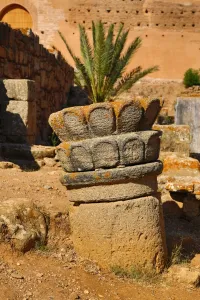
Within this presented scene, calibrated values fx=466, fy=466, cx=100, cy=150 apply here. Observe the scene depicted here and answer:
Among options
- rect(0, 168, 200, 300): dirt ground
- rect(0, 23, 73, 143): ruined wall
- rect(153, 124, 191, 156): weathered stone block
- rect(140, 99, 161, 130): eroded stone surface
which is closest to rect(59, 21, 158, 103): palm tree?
rect(0, 23, 73, 143): ruined wall

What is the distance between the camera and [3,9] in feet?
78.7

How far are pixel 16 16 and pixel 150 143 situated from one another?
2270 centimetres

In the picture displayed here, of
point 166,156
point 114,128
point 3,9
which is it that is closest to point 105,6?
point 3,9

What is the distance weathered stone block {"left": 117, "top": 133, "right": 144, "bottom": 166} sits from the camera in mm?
3223

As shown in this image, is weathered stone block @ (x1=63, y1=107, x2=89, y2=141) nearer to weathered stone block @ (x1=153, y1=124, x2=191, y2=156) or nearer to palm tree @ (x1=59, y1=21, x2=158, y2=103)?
weathered stone block @ (x1=153, y1=124, x2=191, y2=156)

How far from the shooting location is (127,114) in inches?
128

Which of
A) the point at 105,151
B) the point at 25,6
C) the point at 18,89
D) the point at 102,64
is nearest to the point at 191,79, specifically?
the point at 25,6

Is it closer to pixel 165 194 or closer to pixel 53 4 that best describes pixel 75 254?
pixel 165 194

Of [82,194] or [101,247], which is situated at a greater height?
[82,194]

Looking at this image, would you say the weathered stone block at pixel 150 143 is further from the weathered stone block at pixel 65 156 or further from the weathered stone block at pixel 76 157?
the weathered stone block at pixel 65 156

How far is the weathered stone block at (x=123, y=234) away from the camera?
129 inches

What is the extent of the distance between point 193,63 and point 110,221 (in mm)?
22925

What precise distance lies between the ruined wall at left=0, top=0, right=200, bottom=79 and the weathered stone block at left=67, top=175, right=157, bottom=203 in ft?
69.8

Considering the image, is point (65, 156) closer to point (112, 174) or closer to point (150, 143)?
point (112, 174)
